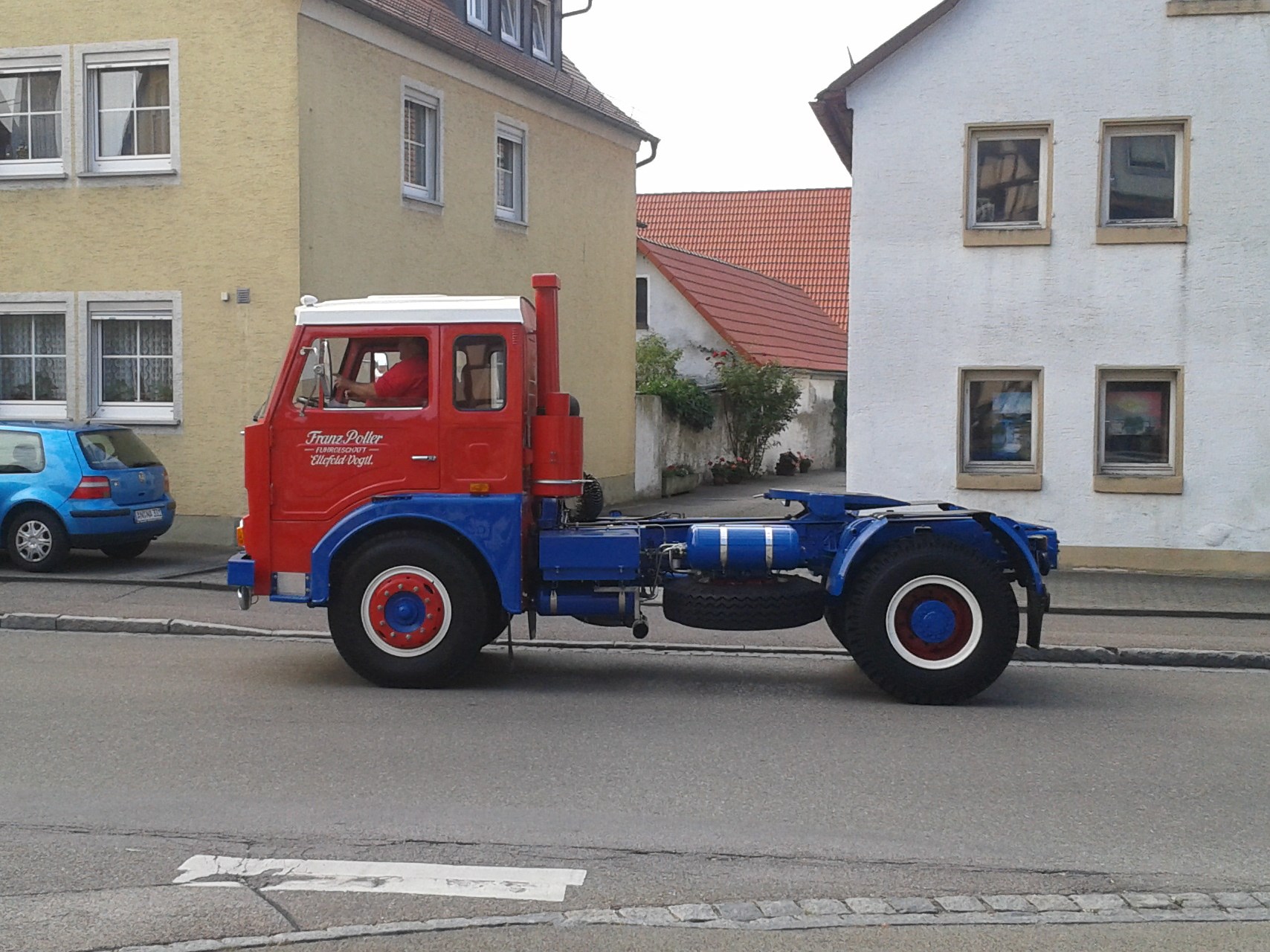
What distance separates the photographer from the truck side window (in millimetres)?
8914

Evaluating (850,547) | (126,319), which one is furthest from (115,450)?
(850,547)

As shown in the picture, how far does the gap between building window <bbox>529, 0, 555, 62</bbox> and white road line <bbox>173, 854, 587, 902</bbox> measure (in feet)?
64.9

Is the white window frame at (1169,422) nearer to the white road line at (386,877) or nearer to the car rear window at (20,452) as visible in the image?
the car rear window at (20,452)

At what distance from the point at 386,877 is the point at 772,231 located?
39.6m

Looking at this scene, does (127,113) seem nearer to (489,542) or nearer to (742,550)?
(489,542)

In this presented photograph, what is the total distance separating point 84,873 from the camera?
5340 mm

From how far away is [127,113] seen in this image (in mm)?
17312

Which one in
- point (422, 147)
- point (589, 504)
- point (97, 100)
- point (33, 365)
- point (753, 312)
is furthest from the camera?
point (753, 312)

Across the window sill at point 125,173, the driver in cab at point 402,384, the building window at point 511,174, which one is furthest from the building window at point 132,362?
the driver in cab at point 402,384

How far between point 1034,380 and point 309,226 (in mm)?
8512

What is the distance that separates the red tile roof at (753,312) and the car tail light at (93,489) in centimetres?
1798

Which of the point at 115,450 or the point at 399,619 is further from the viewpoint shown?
the point at 115,450

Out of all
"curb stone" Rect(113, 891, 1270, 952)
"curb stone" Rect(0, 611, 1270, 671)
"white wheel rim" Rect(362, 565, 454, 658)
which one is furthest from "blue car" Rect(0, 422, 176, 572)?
"curb stone" Rect(113, 891, 1270, 952)

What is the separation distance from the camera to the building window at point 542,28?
77.2ft
